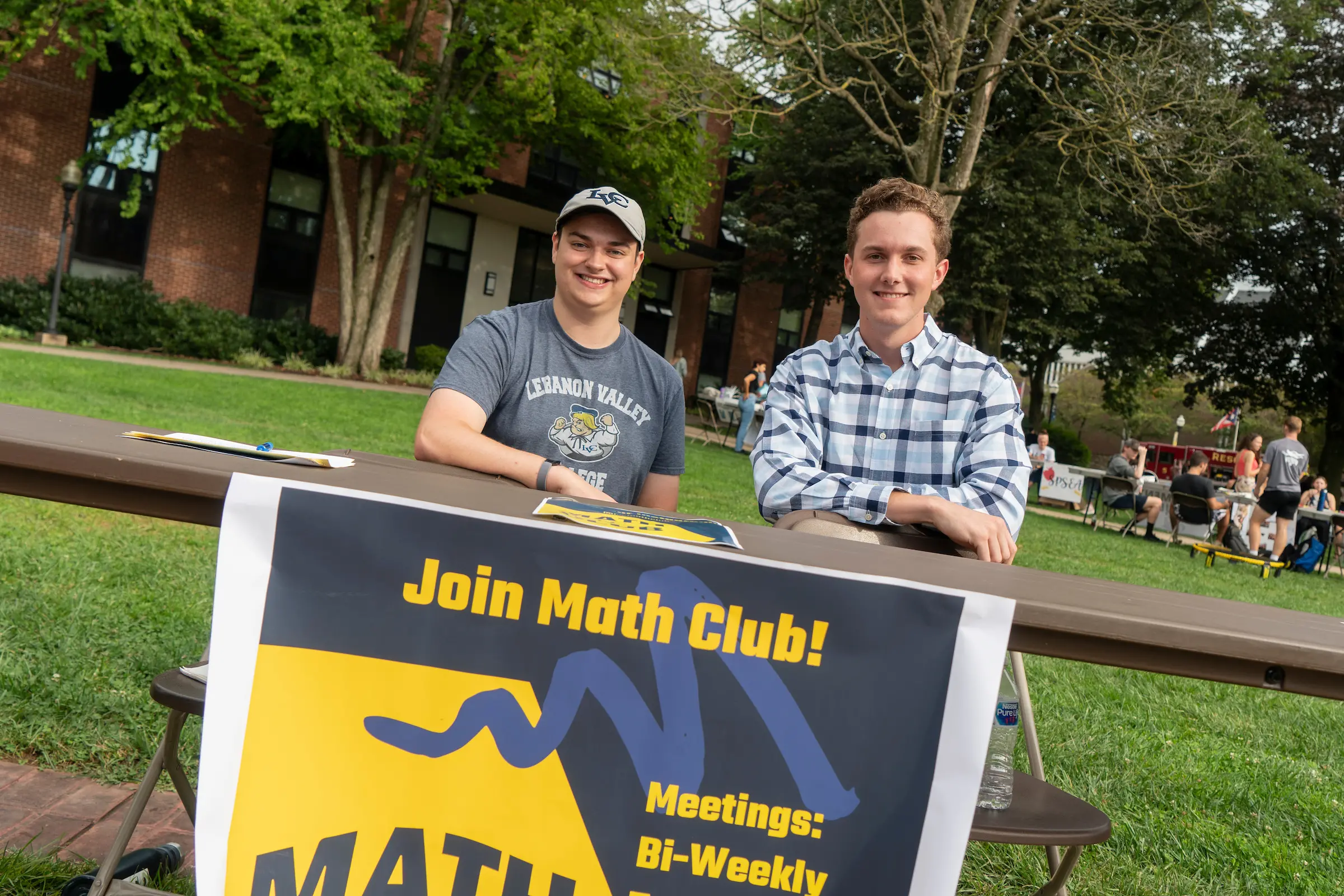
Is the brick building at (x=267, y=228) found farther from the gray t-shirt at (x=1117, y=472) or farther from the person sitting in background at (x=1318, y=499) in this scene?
the person sitting in background at (x=1318, y=499)

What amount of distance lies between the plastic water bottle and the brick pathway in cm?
203

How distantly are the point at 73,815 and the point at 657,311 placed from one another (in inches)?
1242

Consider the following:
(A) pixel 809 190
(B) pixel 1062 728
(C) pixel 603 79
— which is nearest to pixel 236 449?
(B) pixel 1062 728

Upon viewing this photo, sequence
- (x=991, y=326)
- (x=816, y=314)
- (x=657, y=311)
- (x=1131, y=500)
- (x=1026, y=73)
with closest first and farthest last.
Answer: (x=1026, y=73) < (x=1131, y=500) < (x=991, y=326) < (x=816, y=314) < (x=657, y=311)

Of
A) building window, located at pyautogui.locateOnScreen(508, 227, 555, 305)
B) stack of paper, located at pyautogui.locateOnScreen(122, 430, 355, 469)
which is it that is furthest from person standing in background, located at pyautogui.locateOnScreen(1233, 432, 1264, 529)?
building window, located at pyautogui.locateOnScreen(508, 227, 555, 305)

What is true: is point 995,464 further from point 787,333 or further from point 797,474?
point 787,333

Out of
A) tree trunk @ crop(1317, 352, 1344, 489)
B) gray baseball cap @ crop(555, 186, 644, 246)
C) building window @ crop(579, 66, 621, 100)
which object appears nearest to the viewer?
gray baseball cap @ crop(555, 186, 644, 246)

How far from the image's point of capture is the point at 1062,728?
4.34 m

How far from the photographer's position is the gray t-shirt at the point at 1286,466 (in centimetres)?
1424

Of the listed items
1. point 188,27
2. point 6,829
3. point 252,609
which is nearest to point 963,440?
point 252,609

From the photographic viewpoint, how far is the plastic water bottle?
1921mm

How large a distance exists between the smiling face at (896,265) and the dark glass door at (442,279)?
25670mm

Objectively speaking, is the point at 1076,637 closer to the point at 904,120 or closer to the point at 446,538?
the point at 446,538

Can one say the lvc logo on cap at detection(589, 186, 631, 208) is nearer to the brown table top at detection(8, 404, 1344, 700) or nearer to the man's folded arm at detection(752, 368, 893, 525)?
the man's folded arm at detection(752, 368, 893, 525)
